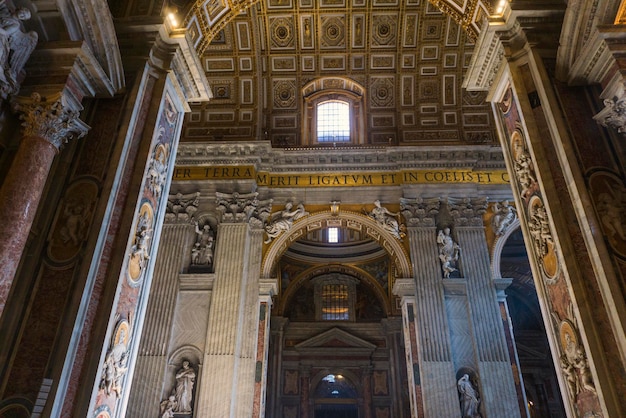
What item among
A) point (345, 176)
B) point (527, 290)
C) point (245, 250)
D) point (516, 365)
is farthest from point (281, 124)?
point (527, 290)

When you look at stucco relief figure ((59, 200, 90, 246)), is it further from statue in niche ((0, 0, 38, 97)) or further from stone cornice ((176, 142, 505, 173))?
stone cornice ((176, 142, 505, 173))

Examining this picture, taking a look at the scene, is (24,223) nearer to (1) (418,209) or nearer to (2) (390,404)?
(1) (418,209)

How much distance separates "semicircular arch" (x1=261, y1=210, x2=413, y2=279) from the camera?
13516mm

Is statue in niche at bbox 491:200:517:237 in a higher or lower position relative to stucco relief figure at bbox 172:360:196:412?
higher

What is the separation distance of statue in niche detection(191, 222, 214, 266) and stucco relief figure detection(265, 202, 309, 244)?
1607 millimetres

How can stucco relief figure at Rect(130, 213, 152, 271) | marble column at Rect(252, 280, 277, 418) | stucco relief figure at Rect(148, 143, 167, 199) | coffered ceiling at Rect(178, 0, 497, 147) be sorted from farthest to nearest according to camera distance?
coffered ceiling at Rect(178, 0, 497, 147)
marble column at Rect(252, 280, 277, 418)
stucco relief figure at Rect(148, 143, 167, 199)
stucco relief figure at Rect(130, 213, 152, 271)

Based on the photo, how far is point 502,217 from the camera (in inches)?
537

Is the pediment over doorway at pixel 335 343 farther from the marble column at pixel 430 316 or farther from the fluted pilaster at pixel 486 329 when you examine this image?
the fluted pilaster at pixel 486 329

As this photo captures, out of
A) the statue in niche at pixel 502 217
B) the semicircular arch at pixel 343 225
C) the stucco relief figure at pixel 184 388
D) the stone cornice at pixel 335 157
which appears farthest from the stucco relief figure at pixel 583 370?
the stone cornice at pixel 335 157

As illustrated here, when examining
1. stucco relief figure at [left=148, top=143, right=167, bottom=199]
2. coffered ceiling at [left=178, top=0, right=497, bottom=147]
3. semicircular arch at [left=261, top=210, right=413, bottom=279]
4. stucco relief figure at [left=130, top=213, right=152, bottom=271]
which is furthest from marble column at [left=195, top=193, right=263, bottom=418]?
stucco relief figure at [left=130, top=213, right=152, bottom=271]

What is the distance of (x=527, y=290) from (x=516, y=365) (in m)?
9.04

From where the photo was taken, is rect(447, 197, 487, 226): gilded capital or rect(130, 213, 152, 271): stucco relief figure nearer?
rect(130, 213, 152, 271): stucco relief figure

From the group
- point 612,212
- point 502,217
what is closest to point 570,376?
point 612,212

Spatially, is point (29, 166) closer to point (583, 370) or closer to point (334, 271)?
point (583, 370)
